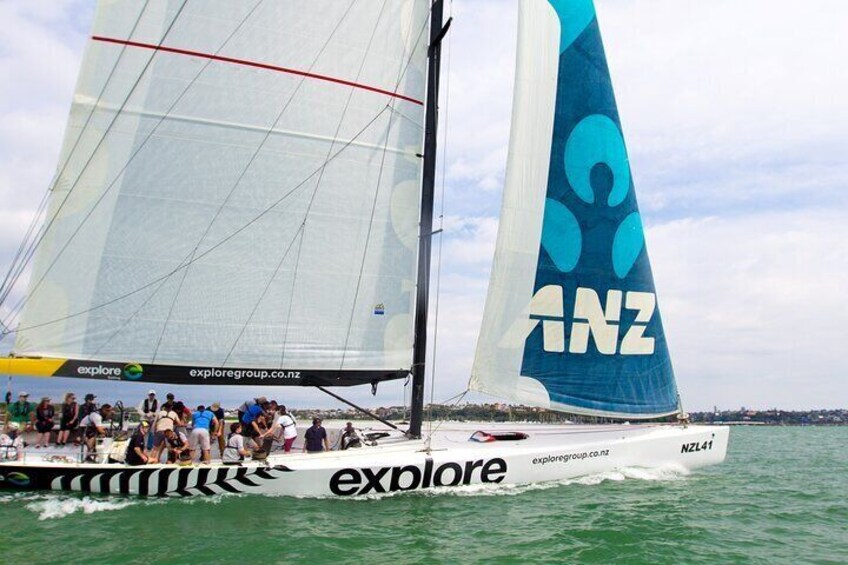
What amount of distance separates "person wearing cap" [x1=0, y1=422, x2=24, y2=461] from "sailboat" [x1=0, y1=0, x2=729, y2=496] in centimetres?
30

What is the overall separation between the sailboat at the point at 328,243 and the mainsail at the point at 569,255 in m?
0.04

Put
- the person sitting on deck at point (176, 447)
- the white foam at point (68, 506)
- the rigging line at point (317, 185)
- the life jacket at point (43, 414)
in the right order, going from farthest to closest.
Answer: the rigging line at point (317, 185)
the life jacket at point (43, 414)
the person sitting on deck at point (176, 447)
the white foam at point (68, 506)

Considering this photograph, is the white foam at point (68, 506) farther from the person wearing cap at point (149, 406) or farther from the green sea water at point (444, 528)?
the person wearing cap at point (149, 406)

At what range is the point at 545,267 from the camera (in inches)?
487

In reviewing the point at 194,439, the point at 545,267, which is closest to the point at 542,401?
the point at 545,267

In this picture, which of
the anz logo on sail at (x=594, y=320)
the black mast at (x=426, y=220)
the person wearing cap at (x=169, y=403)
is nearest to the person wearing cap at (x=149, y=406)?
the person wearing cap at (x=169, y=403)

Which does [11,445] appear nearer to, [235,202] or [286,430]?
[286,430]

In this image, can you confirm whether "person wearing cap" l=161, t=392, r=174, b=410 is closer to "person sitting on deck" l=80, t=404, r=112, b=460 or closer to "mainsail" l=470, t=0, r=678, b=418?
"person sitting on deck" l=80, t=404, r=112, b=460

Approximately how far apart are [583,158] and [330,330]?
6105 mm

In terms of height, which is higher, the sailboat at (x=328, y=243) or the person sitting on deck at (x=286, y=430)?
the sailboat at (x=328, y=243)

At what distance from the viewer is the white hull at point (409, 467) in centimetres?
942

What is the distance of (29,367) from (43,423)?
1534mm

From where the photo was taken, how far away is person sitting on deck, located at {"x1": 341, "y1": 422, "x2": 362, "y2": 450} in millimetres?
11055

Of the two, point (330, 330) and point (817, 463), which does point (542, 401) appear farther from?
point (817, 463)
